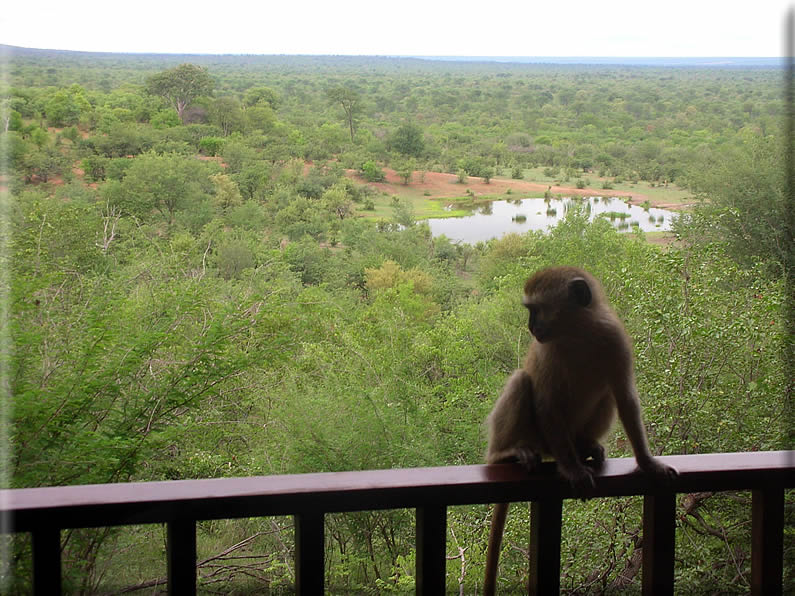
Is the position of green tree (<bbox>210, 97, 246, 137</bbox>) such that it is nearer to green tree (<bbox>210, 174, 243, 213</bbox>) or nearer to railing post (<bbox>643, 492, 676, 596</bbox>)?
green tree (<bbox>210, 174, 243, 213</bbox>)

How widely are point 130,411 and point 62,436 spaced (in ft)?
1.97

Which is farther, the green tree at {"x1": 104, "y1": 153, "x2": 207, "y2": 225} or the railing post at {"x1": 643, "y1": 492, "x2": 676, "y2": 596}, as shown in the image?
the green tree at {"x1": 104, "y1": 153, "x2": 207, "y2": 225}

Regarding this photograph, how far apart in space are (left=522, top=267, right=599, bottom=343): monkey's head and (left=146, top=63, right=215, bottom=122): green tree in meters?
22.7

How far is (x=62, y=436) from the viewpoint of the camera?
4918mm

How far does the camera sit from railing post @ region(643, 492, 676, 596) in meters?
0.91

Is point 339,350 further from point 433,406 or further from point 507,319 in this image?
point 507,319

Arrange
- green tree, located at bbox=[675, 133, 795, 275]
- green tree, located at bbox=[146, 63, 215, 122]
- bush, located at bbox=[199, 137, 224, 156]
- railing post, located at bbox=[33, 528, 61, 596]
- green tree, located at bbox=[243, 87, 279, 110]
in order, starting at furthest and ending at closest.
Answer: green tree, located at bbox=[243, 87, 279, 110] → bush, located at bbox=[199, 137, 224, 156] → green tree, located at bbox=[146, 63, 215, 122] → green tree, located at bbox=[675, 133, 795, 275] → railing post, located at bbox=[33, 528, 61, 596]

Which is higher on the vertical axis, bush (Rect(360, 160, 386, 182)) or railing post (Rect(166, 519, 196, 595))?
bush (Rect(360, 160, 386, 182))

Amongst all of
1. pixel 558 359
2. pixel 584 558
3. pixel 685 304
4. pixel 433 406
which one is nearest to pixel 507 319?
pixel 433 406

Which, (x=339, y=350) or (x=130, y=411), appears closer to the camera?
(x=130, y=411)

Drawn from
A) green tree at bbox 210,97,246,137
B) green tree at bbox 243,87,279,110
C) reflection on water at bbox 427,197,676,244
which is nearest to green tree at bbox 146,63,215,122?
green tree at bbox 210,97,246,137

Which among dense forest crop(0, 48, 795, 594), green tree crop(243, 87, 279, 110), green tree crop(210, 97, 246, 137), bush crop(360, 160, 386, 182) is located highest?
green tree crop(243, 87, 279, 110)

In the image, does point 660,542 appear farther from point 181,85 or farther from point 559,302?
point 181,85

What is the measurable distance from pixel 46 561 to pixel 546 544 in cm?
58
